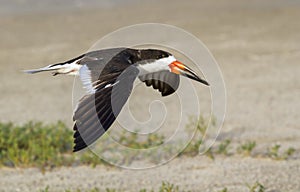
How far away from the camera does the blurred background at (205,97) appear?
637 cm

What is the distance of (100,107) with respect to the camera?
4.82 m

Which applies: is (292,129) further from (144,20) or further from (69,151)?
(144,20)

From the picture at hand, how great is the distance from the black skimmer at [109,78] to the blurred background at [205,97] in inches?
33.3

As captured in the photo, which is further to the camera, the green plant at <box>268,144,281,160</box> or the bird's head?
the green plant at <box>268,144,281,160</box>

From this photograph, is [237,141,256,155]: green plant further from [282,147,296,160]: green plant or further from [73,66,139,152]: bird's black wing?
[73,66,139,152]: bird's black wing

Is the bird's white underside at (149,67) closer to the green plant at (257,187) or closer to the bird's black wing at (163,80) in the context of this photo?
the bird's black wing at (163,80)

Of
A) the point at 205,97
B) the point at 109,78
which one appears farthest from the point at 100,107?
the point at 205,97

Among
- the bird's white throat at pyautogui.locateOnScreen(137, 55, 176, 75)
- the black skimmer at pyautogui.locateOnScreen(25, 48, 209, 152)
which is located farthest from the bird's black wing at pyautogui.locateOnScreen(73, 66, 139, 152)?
the bird's white throat at pyautogui.locateOnScreen(137, 55, 176, 75)

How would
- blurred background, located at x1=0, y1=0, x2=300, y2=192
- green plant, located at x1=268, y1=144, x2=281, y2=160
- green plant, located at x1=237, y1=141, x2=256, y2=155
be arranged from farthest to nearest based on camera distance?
1. green plant, located at x1=237, y1=141, x2=256, y2=155
2. green plant, located at x1=268, y1=144, x2=281, y2=160
3. blurred background, located at x1=0, y1=0, x2=300, y2=192

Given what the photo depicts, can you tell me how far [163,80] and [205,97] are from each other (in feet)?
9.41

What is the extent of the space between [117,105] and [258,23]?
842 cm

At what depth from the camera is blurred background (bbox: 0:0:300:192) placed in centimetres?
637

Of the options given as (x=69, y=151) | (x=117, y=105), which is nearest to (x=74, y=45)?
(x=69, y=151)

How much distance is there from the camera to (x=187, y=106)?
8.43m
